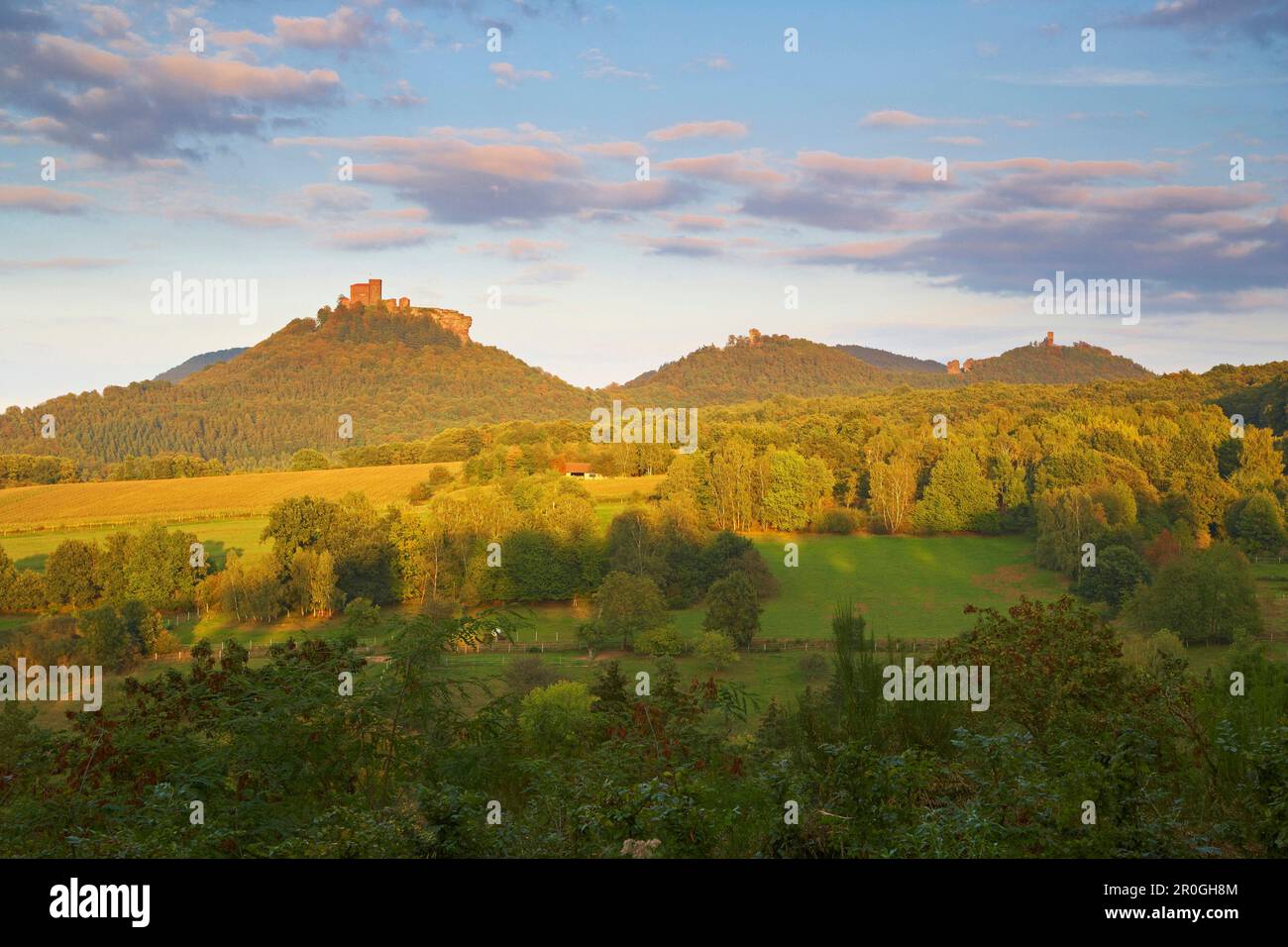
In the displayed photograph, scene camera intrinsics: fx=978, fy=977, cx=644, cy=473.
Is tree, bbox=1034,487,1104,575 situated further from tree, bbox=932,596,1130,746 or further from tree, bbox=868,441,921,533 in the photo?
tree, bbox=932,596,1130,746

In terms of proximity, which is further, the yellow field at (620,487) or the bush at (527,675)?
the yellow field at (620,487)

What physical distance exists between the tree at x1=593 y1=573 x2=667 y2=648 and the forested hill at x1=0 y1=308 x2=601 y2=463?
46572mm

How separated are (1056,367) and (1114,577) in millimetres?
59200

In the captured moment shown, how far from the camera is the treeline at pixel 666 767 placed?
455 cm

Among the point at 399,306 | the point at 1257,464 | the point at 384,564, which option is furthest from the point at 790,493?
the point at 399,306

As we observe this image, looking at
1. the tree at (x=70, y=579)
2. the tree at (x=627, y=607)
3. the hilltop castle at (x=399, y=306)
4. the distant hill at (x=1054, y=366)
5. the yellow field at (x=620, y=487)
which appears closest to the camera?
the tree at (x=627, y=607)

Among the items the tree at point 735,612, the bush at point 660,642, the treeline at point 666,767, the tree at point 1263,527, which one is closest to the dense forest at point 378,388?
the tree at point 1263,527

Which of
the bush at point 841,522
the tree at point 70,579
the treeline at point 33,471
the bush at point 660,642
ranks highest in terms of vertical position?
the treeline at point 33,471

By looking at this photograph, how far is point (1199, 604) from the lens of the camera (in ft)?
Result: 118

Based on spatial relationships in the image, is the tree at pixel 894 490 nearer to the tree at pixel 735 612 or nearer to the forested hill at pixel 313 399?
the tree at pixel 735 612

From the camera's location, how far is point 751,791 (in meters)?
5.94

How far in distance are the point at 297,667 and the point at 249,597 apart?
135ft

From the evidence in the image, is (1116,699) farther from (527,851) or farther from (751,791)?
(527,851)

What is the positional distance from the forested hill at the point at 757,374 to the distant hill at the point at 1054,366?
38.8 ft
